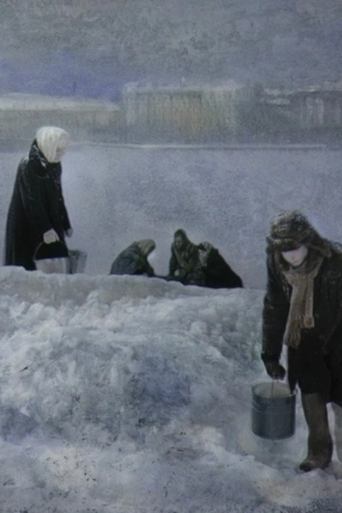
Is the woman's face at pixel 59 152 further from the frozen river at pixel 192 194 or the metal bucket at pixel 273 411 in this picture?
the metal bucket at pixel 273 411

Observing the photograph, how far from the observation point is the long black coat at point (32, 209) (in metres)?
4.20

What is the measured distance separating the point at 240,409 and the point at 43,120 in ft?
7.13

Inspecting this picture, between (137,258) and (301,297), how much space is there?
159 cm

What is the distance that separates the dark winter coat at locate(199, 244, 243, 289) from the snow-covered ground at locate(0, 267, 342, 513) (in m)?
0.09

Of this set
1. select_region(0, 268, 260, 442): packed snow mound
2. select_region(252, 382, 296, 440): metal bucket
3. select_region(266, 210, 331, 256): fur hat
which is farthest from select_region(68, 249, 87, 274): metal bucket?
select_region(266, 210, 331, 256): fur hat

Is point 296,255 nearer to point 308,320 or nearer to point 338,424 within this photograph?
point 308,320

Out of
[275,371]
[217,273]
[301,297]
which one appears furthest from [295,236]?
[217,273]

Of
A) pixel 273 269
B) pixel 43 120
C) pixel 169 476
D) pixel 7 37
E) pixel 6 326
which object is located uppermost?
pixel 7 37

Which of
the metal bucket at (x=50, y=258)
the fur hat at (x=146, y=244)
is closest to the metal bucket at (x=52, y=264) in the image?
the metal bucket at (x=50, y=258)

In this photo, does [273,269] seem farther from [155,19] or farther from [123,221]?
[155,19]

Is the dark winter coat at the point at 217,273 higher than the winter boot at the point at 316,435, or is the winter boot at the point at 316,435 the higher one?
the dark winter coat at the point at 217,273

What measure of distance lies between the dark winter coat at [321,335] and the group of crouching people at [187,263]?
118 centimetres

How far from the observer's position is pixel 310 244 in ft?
8.90

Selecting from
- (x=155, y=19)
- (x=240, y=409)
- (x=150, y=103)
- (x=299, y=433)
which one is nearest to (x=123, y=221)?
(x=150, y=103)
